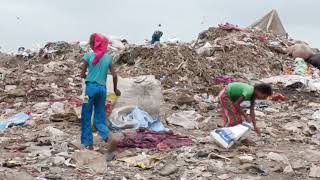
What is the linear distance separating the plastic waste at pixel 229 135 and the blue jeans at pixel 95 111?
1.22 m

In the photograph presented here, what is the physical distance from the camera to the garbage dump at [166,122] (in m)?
5.75

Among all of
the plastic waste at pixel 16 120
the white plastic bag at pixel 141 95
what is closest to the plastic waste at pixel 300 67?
the white plastic bag at pixel 141 95

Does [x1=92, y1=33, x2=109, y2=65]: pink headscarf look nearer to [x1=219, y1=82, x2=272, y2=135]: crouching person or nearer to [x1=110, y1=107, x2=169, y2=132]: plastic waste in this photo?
[x1=110, y1=107, x2=169, y2=132]: plastic waste

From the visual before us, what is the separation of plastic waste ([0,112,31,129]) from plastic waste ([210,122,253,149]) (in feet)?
9.23

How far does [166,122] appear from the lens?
7.89m

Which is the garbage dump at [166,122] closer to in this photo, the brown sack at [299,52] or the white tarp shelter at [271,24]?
the brown sack at [299,52]

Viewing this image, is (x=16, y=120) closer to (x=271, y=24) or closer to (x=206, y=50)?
(x=206, y=50)

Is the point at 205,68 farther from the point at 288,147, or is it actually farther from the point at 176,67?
the point at 288,147

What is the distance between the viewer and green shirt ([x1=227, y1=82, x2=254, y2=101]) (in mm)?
6695

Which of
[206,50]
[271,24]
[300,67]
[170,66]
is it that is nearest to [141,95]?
[170,66]

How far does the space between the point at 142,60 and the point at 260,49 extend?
3.53m

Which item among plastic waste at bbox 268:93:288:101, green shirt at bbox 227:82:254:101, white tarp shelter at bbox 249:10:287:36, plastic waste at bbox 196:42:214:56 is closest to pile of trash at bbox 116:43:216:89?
plastic waste at bbox 196:42:214:56

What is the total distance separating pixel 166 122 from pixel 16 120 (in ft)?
6.57

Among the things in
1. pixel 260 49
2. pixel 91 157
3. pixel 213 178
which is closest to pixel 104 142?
pixel 91 157
